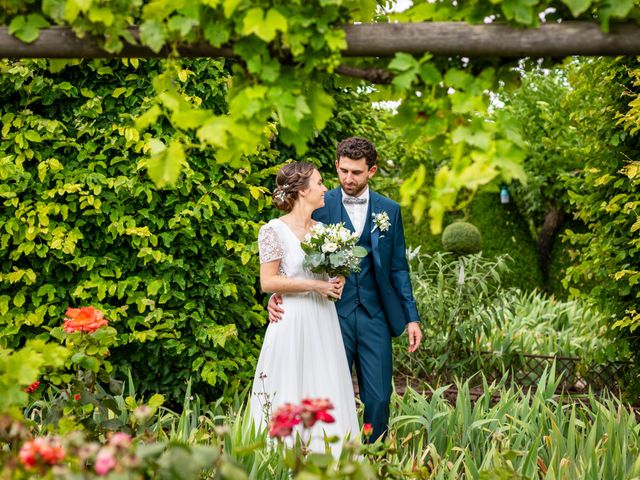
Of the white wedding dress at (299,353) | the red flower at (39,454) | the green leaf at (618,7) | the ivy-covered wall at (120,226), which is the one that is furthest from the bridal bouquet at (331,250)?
the red flower at (39,454)

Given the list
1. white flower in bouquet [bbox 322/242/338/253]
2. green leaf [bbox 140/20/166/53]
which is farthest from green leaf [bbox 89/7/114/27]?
white flower in bouquet [bbox 322/242/338/253]

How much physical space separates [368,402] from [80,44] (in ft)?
8.06

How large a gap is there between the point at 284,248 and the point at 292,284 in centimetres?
20

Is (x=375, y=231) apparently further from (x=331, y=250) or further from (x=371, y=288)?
(x=331, y=250)

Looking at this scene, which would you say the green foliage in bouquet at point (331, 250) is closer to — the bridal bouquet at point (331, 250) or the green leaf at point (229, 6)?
the bridal bouquet at point (331, 250)

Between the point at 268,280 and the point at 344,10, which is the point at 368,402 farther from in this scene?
the point at 344,10

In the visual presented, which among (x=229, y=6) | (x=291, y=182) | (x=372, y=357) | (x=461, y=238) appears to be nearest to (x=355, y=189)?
(x=291, y=182)

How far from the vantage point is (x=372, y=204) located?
406cm

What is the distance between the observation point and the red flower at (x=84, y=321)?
283 cm

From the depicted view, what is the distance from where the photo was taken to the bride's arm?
12.2 feet

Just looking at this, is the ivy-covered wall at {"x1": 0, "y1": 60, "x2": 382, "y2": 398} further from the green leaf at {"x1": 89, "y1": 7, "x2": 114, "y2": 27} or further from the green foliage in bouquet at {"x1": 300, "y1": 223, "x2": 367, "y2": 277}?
the green leaf at {"x1": 89, "y1": 7, "x2": 114, "y2": 27}

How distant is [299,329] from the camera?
12.4 feet

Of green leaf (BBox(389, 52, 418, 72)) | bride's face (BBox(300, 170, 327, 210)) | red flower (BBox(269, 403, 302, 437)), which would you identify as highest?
green leaf (BBox(389, 52, 418, 72))

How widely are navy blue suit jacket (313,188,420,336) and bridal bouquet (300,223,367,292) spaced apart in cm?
29
